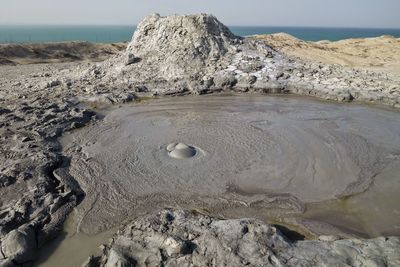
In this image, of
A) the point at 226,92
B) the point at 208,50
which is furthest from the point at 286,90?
the point at 208,50

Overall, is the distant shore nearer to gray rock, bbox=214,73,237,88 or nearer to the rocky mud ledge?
the rocky mud ledge

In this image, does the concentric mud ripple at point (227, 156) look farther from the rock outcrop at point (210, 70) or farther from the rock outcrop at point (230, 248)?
the rock outcrop at point (210, 70)

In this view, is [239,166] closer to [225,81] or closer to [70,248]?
[70,248]

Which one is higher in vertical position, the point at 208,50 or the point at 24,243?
the point at 208,50

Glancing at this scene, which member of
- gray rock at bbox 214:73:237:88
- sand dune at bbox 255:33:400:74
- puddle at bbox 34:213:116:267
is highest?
gray rock at bbox 214:73:237:88

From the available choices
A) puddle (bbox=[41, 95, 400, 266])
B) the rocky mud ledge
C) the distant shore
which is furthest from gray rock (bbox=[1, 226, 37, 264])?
the distant shore

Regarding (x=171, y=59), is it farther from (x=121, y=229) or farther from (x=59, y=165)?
(x=121, y=229)

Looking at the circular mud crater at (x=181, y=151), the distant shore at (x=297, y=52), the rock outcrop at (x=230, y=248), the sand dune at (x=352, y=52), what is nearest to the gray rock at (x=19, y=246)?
the rock outcrop at (x=230, y=248)

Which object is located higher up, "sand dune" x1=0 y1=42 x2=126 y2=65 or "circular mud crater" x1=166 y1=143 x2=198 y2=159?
"sand dune" x1=0 y1=42 x2=126 y2=65
